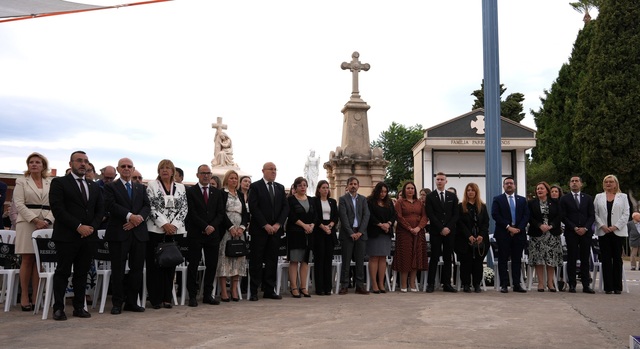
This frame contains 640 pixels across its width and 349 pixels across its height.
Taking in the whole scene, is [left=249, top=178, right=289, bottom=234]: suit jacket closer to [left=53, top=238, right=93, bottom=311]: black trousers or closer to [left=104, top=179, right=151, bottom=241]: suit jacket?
[left=104, top=179, right=151, bottom=241]: suit jacket

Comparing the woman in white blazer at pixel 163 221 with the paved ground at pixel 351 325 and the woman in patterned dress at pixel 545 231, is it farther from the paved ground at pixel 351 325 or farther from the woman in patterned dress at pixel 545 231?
the woman in patterned dress at pixel 545 231

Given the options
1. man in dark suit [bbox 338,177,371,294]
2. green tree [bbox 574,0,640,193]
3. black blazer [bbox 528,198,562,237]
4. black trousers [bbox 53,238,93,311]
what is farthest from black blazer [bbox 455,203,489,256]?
green tree [bbox 574,0,640,193]

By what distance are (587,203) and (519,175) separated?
408 inches

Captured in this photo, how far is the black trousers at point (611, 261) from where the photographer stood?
990 centimetres

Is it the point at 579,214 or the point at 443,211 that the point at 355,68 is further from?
the point at 579,214

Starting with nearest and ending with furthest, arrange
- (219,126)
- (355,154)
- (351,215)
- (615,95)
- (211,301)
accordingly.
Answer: (211,301)
(351,215)
(355,154)
(219,126)
(615,95)

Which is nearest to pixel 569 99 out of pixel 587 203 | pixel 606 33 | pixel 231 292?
pixel 606 33

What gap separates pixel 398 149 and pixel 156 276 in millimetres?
58623

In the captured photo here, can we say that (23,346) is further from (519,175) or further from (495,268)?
(519,175)

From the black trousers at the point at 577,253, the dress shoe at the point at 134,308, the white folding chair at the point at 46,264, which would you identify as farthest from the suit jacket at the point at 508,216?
the white folding chair at the point at 46,264

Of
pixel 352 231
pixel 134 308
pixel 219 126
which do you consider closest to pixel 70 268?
pixel 134 308

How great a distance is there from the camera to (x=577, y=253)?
10.1 meters

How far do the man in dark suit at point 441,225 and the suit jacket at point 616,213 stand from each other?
6.99 feet

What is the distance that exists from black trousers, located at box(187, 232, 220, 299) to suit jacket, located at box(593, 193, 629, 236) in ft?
19.1
